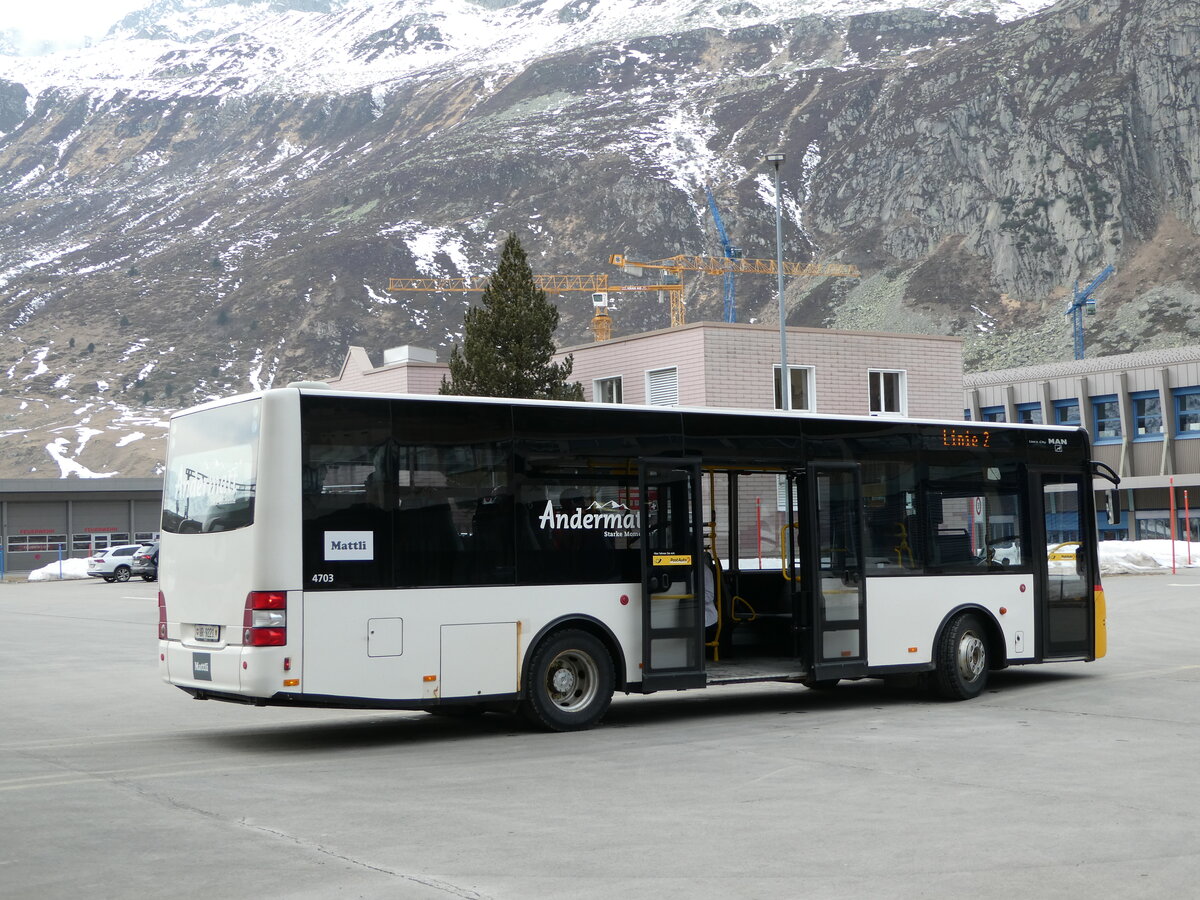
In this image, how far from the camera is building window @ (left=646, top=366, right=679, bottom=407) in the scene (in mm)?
45156

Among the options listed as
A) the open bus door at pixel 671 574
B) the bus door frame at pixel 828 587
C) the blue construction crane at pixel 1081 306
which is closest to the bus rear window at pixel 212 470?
the open bus door at pixel 671 574

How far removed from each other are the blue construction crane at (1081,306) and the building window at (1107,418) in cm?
6277

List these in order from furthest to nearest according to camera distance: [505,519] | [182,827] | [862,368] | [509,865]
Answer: [862,368], [505,519], [182,827], [509,865]

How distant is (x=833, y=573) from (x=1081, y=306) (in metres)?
134

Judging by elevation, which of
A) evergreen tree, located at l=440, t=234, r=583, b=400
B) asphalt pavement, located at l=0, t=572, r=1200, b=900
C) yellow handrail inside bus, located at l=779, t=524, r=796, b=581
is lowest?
asphalt pavement, located at l=0, t=572, r=1200, b=900

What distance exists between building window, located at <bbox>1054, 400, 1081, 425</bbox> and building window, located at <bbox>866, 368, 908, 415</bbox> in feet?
109

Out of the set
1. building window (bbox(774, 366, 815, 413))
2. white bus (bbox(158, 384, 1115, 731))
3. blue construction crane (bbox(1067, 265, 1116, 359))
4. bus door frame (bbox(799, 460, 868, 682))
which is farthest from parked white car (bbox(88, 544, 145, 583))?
blue construction crane (bbox(1067, 265, 1116, 359))

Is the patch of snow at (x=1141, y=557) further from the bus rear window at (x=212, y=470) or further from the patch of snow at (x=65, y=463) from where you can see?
the patch of snow at (x=65, y=463)

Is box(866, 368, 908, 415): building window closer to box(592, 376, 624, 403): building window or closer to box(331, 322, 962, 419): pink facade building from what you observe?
box(331, 322, 962, 419): pink facade building

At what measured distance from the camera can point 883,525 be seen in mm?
14320

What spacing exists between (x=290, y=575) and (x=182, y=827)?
3094mm

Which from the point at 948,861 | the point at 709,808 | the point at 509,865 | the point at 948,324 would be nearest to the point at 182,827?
the point at 509,865

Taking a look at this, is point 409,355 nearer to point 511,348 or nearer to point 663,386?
point 511,348

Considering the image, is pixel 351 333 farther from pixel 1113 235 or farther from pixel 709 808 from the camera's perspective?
pixel 709 808
